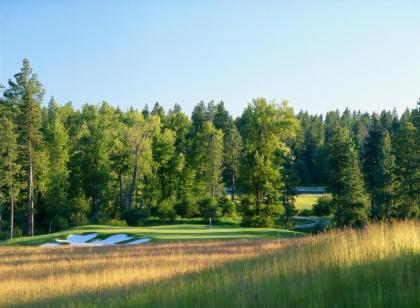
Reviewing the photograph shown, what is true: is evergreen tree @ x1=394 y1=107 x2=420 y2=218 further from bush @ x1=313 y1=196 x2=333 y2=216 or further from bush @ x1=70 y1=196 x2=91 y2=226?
bush @ x1=70 y1=196 x2=91 y2=226

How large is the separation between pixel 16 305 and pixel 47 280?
12.3 feet

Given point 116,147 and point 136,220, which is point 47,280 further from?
point 116,147

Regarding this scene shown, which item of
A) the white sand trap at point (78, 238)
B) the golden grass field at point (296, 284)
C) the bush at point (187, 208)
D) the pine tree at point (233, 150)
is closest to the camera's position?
the golden grass field at point (296, 284)

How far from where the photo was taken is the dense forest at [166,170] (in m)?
54.6

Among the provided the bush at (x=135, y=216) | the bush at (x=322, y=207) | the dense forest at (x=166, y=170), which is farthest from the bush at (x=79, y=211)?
→ the bush at (x=322, y=207)

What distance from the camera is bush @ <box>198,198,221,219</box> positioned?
6056cm

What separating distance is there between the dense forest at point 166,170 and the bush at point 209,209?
125 mm

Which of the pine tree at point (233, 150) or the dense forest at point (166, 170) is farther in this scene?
the pine tree at point (233, 150)

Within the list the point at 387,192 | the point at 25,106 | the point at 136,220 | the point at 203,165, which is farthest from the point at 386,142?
the point at 25,106

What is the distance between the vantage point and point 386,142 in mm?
72625

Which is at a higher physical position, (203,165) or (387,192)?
(203,165)

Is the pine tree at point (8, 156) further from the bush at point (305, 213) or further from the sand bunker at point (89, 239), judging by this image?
the bush at point (305, 213)

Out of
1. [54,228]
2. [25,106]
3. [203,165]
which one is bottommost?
[54,228]

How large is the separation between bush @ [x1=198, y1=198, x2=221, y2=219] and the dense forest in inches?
4.9
